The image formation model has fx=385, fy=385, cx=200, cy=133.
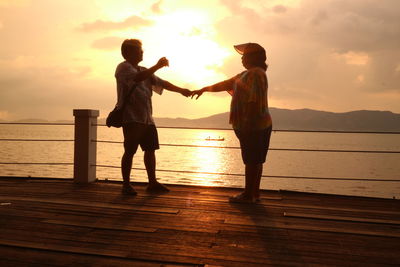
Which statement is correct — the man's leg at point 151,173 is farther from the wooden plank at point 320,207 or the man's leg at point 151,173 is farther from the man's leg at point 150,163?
the wooden plank at point 320,207

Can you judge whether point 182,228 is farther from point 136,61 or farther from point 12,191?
point 12,191

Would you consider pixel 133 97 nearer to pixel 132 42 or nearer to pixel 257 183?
pixel 132 42

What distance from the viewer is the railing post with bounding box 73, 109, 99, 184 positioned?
189 inches

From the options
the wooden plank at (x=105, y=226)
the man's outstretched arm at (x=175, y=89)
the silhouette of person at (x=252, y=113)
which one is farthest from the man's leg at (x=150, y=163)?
the wooden plank at (x=105, y=226)

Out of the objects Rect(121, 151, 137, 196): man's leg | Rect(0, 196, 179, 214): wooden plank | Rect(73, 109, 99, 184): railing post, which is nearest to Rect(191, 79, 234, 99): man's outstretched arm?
Rect(121, 151, 137, 196): man's leg

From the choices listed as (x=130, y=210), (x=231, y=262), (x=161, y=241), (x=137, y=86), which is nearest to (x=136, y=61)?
(x=137, y=86)

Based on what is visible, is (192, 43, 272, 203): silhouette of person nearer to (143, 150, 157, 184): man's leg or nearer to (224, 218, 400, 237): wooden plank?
(224, 218, 400, 237): wooden plank

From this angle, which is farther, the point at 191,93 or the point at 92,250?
the point at 191,93

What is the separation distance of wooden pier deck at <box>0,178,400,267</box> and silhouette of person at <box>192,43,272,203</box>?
33 cm

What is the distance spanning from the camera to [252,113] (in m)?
3.66

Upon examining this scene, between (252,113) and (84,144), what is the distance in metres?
2.28

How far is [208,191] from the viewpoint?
14.1 feet

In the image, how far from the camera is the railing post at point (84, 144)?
15.7ft

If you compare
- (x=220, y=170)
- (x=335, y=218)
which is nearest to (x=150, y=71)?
(x=335, y=218)
